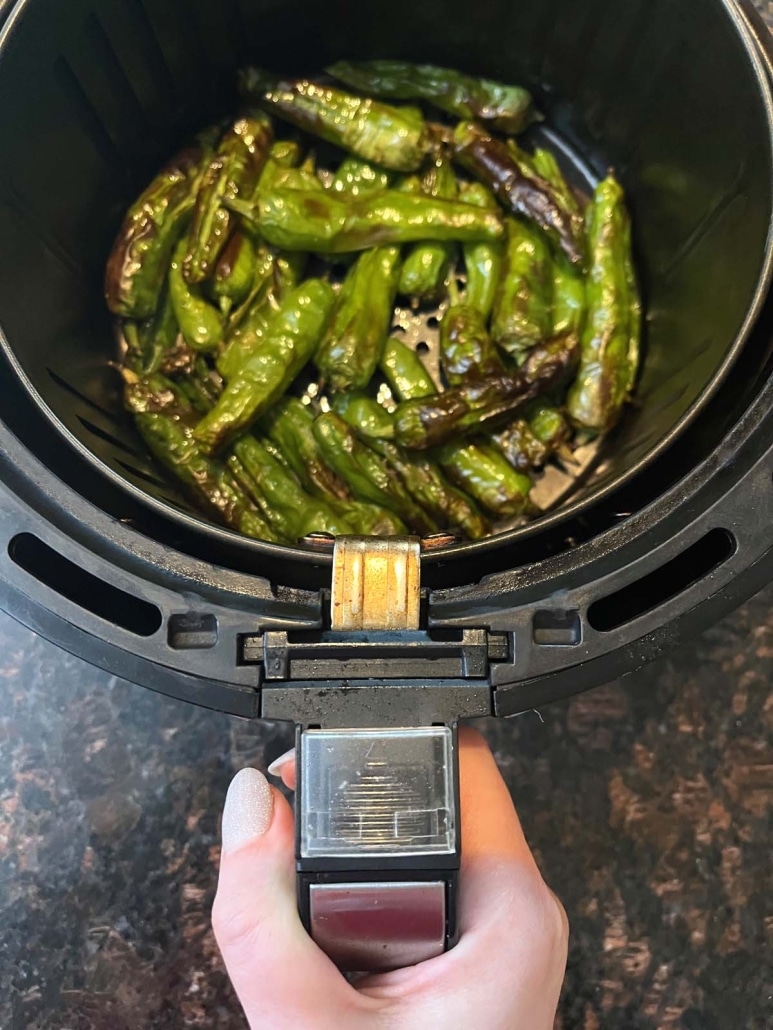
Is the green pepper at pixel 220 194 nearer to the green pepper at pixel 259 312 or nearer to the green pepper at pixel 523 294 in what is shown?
the green pepper at pixel 259 312

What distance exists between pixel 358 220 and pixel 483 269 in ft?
0.60

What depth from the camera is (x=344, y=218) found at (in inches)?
40.8

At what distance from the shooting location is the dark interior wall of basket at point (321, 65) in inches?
33.2

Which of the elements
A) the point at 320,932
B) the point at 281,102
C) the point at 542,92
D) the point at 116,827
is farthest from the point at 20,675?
the point at 542,92

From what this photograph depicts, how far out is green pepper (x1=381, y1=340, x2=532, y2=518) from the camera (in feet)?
3.29

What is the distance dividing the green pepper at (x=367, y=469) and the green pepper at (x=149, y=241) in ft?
0.94

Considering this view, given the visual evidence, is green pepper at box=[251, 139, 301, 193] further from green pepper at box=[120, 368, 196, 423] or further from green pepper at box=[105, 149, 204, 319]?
green pepper at box=[120, 368, 196, 423]

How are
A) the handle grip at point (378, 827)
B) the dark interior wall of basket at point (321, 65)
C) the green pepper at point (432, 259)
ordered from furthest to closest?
the green pepper at point (432, 259), the dark interior wall of basket at point (321, 65), the handle grip at point (378, 827)

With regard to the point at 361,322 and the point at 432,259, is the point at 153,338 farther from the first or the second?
the point at 432,259

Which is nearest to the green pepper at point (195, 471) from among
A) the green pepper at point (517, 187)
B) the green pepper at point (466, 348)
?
the green pepper at point (466, 348)

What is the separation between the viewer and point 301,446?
3.47ft

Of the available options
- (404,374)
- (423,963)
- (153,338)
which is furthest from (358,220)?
(423,963)

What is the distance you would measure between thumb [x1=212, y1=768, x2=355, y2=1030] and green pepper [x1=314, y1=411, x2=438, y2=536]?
0.43 metres

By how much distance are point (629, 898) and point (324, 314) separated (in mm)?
822
